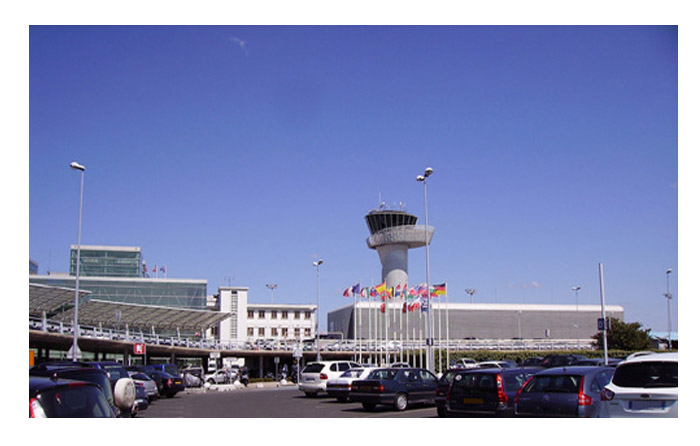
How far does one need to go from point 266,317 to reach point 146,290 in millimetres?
18053

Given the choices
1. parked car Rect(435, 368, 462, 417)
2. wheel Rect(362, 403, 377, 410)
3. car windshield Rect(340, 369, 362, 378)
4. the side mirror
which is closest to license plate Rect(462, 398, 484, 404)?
parked car Rect(435, 368, 462, 417)

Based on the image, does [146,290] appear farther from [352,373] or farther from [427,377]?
[427,377]

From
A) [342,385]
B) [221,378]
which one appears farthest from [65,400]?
[221,378]

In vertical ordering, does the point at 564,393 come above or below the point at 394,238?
below

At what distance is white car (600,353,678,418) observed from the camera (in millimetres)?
10375

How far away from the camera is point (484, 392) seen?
16094mm

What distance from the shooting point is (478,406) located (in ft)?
52.6

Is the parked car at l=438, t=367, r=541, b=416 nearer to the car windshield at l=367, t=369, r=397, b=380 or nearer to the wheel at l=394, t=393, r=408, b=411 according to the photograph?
the wheel at l=394, t=393, r=408, b=411

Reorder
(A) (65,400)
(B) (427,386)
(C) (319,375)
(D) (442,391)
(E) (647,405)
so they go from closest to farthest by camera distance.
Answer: (A) (65,400)
(E) (647,405)
(D) (442,391)
(B) (427,386)
(C) (319,375)

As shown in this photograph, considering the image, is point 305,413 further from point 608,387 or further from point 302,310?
point 302,310

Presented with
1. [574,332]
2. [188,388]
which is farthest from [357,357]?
[574,332]

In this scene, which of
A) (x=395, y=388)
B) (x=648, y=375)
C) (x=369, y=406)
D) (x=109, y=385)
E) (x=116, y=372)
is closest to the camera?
(x=648, y=375)

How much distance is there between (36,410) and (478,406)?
34.1 ft

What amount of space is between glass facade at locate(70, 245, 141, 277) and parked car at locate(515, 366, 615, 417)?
107566mm
